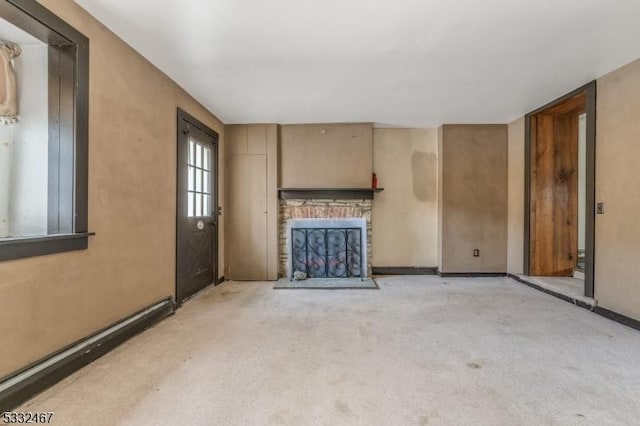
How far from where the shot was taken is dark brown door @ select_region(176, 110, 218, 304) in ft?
11.2

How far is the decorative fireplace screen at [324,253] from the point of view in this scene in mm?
4797

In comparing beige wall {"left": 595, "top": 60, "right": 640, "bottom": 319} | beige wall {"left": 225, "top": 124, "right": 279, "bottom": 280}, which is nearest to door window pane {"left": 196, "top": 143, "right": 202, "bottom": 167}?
beige wall {"left": 225, "top": 124, "right": 279, "bottom": 280}

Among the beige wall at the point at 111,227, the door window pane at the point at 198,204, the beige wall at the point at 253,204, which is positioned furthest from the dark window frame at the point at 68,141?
the beige wall at the point at 253,204

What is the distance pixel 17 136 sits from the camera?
2.00 metres

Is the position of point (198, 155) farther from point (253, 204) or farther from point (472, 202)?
point (472, 202)

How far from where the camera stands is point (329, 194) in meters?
4.77

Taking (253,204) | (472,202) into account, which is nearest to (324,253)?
(253,204)

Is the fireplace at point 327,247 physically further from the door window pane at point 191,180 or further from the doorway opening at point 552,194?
the doorway opening at point 552,194

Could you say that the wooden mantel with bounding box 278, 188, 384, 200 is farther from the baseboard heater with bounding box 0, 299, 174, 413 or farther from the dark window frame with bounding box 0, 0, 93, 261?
the dark window frame with bounding box 0, 0, 93, 261

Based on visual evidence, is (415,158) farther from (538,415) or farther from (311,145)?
(538,415)

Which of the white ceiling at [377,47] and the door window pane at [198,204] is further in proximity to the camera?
the door window pane at [198,204]

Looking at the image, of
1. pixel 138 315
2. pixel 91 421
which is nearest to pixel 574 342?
pixel 91 421

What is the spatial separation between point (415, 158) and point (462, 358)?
3.55m

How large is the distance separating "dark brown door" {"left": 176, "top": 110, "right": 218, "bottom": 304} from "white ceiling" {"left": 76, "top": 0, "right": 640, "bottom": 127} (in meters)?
0.52
